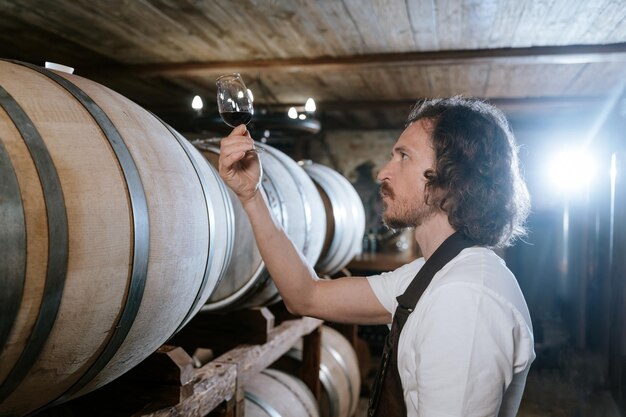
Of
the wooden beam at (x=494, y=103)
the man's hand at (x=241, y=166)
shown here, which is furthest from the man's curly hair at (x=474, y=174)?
the wooden beam at (x=494, y=103)

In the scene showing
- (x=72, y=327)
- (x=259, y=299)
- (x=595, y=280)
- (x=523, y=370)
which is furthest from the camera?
(x=595, y=280)

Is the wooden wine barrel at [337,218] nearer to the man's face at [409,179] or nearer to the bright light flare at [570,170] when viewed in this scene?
the man's face at [409,179]

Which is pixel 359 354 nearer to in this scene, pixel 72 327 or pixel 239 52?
pixel 239 52

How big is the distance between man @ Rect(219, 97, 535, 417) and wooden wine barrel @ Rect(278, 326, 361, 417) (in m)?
1.86

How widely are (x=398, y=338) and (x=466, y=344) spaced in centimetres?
34

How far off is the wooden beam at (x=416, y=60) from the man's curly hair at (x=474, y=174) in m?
3.70

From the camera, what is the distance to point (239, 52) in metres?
5.66

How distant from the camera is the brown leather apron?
5.46ft

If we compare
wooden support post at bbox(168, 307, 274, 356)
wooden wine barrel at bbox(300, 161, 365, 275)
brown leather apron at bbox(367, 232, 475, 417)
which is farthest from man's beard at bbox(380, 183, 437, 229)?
wooden wine barrel at bbox(300, 161, 365, 275)

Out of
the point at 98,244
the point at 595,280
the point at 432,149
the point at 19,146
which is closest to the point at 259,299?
the point at 432,149

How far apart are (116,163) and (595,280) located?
793cm

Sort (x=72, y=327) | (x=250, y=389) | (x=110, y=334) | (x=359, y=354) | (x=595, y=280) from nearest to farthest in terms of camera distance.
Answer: (x=72, y=327), (x=110, y=334), (x=250, y=389), (x=359, y=354), (x=595, y=280)

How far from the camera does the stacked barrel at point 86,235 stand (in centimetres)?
104

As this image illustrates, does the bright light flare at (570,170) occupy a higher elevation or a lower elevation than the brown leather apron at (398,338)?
higher
